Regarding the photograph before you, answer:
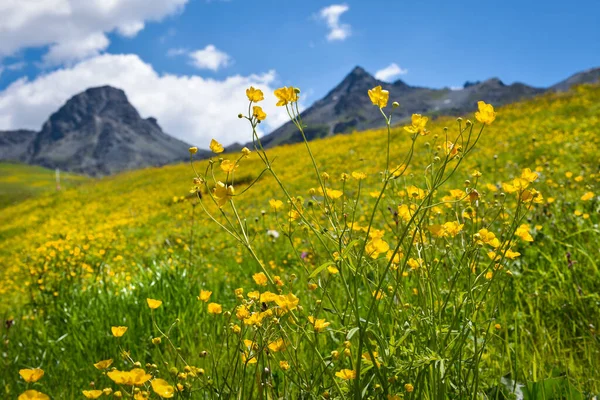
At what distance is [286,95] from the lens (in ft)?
4.59

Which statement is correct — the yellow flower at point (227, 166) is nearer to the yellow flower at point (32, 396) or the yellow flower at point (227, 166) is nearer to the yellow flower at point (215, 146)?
the yellow flower at point (215, 146)

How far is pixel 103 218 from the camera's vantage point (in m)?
13.6

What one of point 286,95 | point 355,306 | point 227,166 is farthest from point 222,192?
point 355,306

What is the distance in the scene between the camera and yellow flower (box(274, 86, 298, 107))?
1384 mm

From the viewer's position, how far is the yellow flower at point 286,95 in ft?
4.54

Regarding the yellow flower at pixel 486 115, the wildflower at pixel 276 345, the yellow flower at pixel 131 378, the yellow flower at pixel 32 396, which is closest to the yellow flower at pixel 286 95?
the yellow flower at pixel 486 115

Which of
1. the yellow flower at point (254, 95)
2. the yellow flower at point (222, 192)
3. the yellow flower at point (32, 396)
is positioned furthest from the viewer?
the yellow flower at point (254, 95)

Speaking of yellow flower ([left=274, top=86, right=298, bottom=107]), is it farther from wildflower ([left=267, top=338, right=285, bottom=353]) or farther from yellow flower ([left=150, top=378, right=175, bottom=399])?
yellow flower ([left=150, top=378, right=175, bottom=399])

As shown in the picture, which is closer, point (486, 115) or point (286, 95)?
point (486, 115)

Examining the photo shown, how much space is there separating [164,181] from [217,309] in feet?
71.2

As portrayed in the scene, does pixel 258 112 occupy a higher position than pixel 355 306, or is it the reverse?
pixel 258 112

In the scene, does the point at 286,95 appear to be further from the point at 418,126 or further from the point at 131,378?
the point at 131,378

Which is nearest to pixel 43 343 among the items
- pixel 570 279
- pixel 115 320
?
pixel 115 320

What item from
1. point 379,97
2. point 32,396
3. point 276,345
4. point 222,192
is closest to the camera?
point 32,396
